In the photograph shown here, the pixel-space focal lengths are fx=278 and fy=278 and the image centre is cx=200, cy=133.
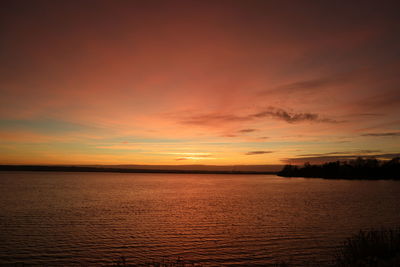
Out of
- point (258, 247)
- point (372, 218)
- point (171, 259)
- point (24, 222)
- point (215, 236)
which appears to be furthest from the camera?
point (372, 218)

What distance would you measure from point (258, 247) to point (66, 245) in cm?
1717

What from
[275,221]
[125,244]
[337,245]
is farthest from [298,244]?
[125,244]

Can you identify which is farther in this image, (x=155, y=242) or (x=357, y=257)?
(x=155, y=242)

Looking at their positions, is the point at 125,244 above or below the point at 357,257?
below

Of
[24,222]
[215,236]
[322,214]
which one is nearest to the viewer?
[215,236]

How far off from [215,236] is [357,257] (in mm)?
14200

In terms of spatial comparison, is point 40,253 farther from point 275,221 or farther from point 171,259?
point 275,221

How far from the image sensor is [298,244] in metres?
25.1

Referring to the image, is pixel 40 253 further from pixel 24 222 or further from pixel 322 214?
pixel 322 214

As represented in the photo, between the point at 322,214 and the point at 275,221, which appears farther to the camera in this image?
the point at 322,214

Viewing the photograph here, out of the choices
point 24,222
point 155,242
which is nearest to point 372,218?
point 155,242

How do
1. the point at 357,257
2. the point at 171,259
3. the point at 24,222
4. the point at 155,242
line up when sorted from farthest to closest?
the point at 24,222 < the point at 155,242 < the point at 171,259 < the point at 357,257

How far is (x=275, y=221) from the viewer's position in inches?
1431

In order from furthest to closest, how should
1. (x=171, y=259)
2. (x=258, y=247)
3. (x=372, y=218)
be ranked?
1. (x=372, y=218)
2. (x=258, y=247)
3. (x=171, y=259)
